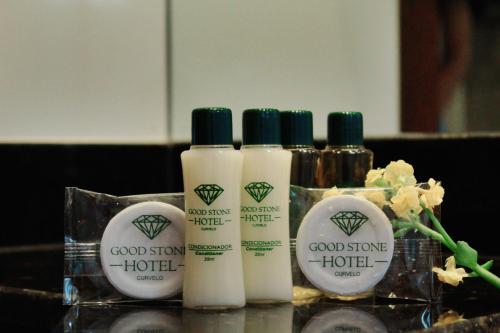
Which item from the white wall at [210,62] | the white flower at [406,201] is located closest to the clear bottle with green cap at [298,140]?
the white flower at [406,201]

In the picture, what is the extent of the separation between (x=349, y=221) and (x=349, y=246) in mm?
23

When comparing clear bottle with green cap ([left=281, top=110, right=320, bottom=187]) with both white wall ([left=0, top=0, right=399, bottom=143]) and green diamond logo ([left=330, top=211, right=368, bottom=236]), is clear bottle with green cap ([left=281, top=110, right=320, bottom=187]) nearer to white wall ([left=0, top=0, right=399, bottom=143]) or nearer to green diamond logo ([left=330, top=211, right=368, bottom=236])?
green diamond logo ([left=330, top=211, right=368, bottom=236])

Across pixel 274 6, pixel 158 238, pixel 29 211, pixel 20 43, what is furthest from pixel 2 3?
pixel 158 238

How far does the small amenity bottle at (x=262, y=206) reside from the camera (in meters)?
0.75

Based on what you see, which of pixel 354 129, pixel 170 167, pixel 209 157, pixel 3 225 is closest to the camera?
pixel 209 157

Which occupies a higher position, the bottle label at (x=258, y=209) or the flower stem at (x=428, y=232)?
the bottle label at (x=258, y=209)

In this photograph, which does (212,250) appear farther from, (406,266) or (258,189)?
(406,266)

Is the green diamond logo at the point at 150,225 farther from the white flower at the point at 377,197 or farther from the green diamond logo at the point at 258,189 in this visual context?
the white flower at the point at 377,197

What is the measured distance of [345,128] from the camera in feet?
2.74

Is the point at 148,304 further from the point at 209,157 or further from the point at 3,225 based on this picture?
the point at 3,225

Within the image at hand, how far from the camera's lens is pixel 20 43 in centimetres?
130

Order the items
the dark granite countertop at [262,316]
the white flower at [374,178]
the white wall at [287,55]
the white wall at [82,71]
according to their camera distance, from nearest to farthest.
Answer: the dark granite countertop at [262,316]
the white flower at [374,178]
the white wall at [82,71]
the white wall at [287,55]

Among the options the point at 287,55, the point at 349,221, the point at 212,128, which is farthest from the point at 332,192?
the point at 287,55

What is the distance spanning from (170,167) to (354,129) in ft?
2.19
